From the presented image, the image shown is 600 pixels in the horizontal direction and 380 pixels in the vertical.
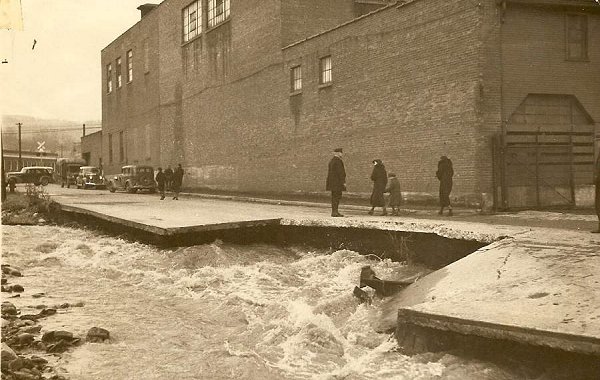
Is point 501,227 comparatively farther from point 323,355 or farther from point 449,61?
point 449,61

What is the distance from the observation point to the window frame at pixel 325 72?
64.9 ft

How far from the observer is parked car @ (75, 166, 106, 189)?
3869 cm

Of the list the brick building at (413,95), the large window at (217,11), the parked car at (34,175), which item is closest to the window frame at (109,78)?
the parked car at (34,175)

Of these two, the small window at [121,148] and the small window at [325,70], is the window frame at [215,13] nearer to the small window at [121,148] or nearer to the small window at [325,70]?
the small window at [325,70]

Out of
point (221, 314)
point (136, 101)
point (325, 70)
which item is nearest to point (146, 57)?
point (136, 101)

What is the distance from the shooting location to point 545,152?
15031 mm

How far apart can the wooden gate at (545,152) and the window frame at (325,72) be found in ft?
22.6

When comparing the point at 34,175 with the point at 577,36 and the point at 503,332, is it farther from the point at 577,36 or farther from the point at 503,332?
the point at 503,332

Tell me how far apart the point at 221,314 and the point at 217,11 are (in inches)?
924

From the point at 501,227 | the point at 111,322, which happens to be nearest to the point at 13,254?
the point at 111,322

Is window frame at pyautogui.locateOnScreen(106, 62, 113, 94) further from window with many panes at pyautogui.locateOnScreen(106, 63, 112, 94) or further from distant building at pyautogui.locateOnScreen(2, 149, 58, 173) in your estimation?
distant building at pyautogui.locateOnScreen(2, 149, 58, 173)

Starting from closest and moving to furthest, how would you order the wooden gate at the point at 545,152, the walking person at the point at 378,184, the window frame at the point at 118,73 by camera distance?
the walking person at the point at 378,184 → the wooden gate at the point at 545,152 → the window frame at the point at 118,73

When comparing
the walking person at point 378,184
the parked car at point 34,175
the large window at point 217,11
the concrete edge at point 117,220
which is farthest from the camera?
the parked car at point 34,175

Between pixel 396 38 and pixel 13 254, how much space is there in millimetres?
11245
